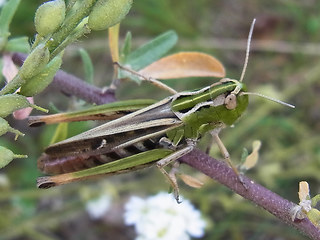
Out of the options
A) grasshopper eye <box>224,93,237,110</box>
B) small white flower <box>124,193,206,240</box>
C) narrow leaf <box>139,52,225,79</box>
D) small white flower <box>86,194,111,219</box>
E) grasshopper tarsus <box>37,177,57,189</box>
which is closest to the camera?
grasshopper tarsus <box>37,177,57,189</box>

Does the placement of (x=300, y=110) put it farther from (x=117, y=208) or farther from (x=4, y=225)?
(x=4, y=225)

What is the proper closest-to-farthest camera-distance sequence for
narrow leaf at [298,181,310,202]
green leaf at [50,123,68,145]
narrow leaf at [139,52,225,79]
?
narrow leaf at [298,181,310,202], green leaf at [50,123,68,145], narrow leaf at [139,52,225,79]

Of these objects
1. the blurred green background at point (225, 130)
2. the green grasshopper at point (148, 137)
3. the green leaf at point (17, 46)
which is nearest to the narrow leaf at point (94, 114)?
the green grasshopper at point (148, 137)

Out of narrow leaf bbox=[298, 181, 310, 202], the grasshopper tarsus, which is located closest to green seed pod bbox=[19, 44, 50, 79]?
the grasshopper tarsus

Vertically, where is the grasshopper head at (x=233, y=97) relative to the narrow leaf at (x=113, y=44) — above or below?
below

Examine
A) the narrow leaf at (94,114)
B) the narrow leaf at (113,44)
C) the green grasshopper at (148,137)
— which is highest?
the narrow leaf at (113,44)

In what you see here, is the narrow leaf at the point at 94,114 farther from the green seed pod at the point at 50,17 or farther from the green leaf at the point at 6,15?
the green seed pod at the point at 50,17

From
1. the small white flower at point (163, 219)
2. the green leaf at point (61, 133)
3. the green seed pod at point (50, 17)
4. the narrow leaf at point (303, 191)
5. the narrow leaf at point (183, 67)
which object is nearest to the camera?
the green seed pod at point (50, 17)

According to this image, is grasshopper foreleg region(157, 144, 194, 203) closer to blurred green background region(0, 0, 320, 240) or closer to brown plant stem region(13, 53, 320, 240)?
brown plant stem region(13, 53, 320, 240)
